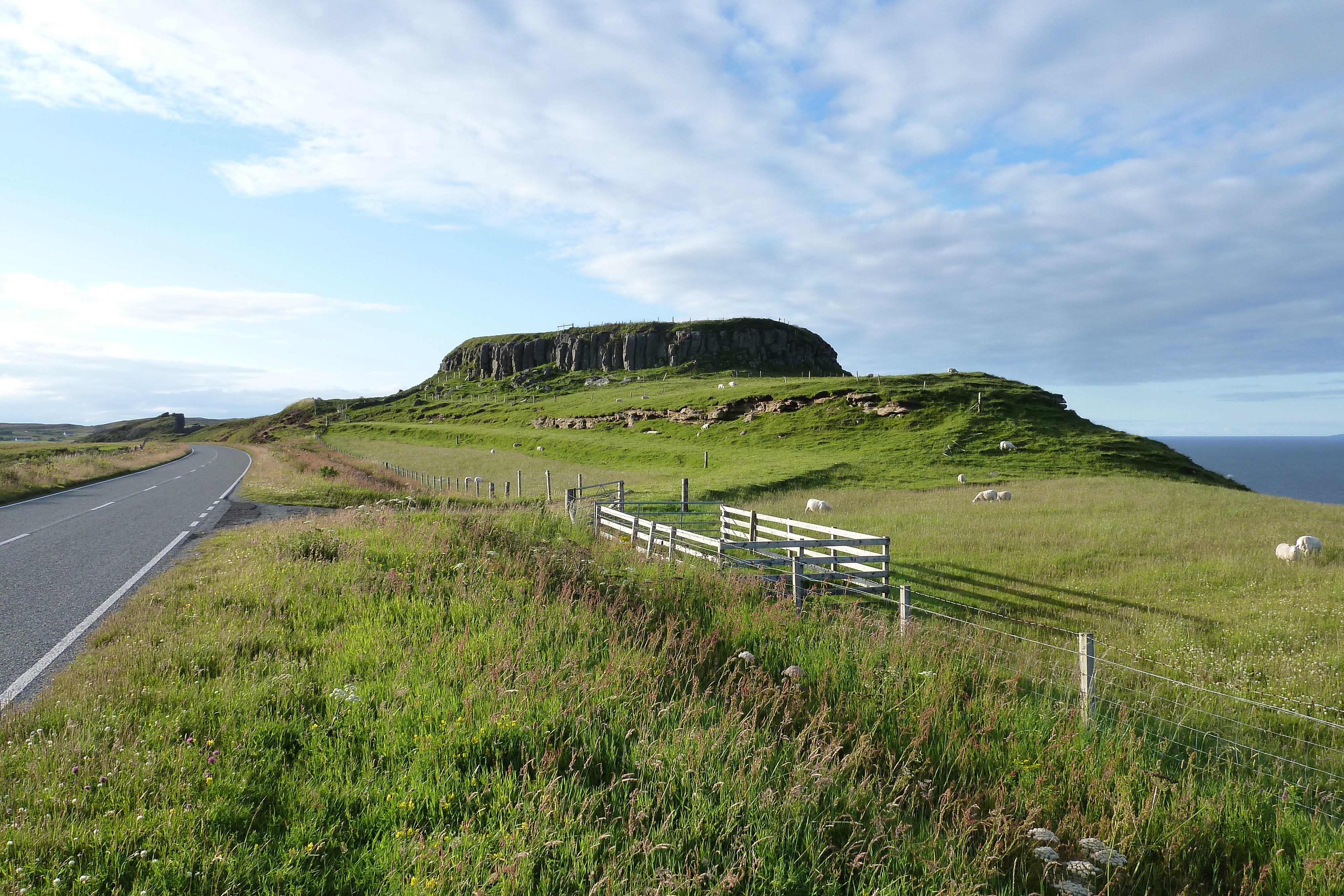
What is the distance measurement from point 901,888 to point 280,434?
150 meters

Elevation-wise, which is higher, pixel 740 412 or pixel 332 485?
pixel 740 412

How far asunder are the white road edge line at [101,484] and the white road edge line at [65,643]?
17357mm

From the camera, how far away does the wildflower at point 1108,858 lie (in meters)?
4.38

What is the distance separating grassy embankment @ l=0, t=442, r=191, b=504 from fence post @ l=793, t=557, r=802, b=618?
1199 inches

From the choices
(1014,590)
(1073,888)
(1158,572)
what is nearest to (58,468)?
(1014,590)

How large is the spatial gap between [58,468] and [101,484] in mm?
4797

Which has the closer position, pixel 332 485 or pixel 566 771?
pixel 566 771

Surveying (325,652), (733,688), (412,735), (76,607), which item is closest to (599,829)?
(412,735)

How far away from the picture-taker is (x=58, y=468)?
3572cm

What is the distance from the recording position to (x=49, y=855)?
365cm

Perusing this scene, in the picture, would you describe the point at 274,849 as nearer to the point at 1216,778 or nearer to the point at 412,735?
the point at 412,735

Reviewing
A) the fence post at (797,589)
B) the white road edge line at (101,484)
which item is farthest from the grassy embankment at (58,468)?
the fence post at (797,589)

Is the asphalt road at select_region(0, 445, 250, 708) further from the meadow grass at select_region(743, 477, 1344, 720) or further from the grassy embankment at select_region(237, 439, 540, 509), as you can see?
the meadow grass at select_region(743, 477, 1344, 720)

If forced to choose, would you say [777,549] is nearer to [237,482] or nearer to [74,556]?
[74,556]
